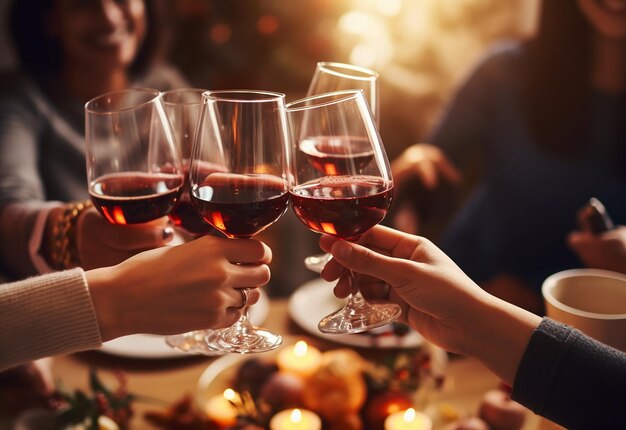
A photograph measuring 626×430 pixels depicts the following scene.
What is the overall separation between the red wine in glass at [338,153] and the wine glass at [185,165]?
0.61ft

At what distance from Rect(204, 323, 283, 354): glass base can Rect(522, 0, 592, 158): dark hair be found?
1359 mm

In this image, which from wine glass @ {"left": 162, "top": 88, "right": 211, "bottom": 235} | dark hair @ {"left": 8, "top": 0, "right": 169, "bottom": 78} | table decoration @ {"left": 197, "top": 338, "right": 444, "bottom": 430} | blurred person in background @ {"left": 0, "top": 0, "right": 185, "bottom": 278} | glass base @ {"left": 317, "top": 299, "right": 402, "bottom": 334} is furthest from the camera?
dark hair @ {"left": 8, "top": 0, "right": 169, "bottom": 78}

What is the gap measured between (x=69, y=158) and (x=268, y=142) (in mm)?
Result: 1491

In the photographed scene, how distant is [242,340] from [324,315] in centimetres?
54

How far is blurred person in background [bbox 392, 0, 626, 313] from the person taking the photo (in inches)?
71.9

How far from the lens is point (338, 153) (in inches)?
32.9

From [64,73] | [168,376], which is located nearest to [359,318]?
[168,376]

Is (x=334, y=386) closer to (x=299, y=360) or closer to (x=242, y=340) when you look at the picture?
(x=299, y=360)

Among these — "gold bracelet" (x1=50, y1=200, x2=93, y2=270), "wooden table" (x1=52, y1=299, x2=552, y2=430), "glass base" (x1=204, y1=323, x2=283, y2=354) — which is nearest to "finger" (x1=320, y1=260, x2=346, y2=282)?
"glass base" (x1=204, y1=323, x2=283, y2=354)

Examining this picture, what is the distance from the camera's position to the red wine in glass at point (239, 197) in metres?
0.76

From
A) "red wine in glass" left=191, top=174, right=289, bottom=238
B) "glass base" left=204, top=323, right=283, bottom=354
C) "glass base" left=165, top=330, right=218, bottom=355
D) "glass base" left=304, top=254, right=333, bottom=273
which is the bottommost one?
"glass base" left=165, top=330, right=218, bottom=355

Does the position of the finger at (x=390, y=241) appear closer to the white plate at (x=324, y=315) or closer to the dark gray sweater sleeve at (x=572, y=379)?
the dark gray sweater sleeve at (x=572, y=379)

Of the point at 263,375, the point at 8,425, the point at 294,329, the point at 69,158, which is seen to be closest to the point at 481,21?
the point at 69,158

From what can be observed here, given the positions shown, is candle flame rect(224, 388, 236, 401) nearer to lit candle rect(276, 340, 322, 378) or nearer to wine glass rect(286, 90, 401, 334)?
lit candle rect(276, 340, 322, 378)
